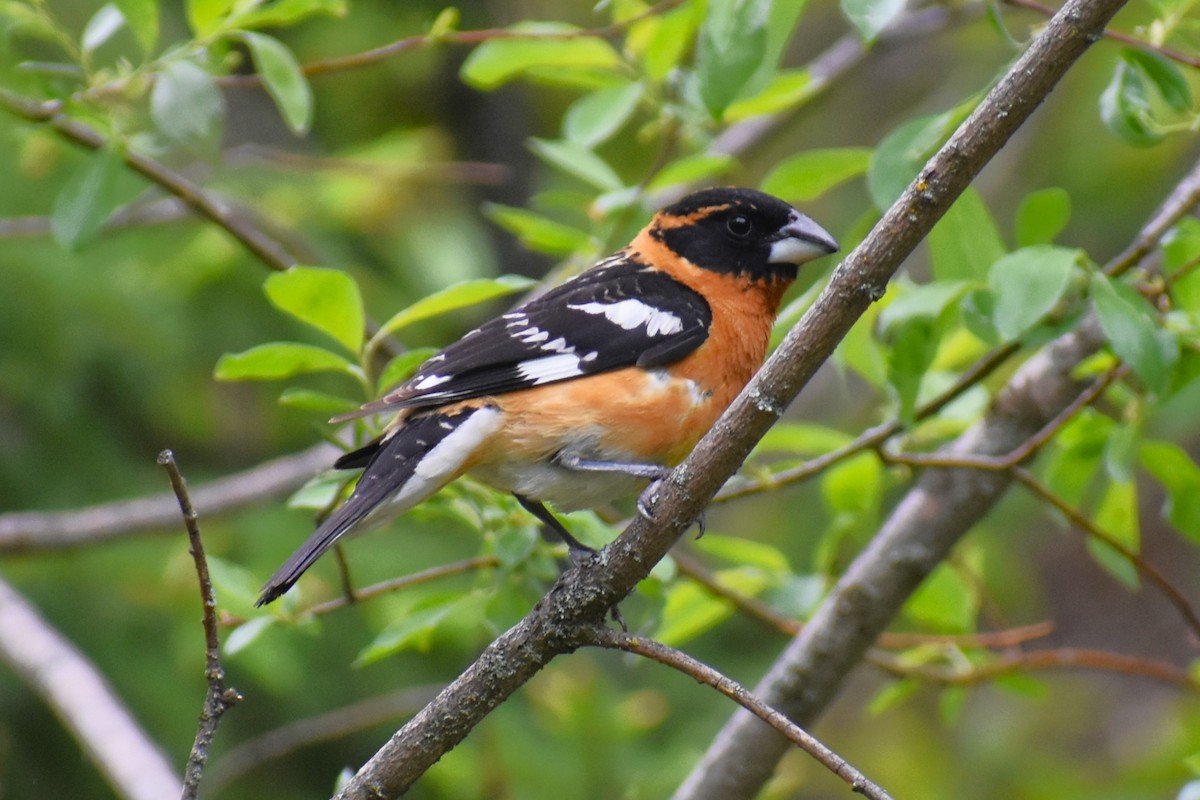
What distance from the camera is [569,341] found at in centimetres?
307

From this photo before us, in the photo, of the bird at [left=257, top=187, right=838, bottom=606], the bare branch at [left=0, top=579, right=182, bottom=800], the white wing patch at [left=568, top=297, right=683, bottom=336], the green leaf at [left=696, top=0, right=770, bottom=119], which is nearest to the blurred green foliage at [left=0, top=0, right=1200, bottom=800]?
the green leaf at [left=696, top=0, right=770, bottom=119]

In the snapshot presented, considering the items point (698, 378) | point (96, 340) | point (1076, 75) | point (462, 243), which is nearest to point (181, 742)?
point (96, 340)

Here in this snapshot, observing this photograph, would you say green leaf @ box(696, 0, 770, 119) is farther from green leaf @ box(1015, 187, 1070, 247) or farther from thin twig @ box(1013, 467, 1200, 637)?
thin twig @ box(1013, 467, 1200, 637)

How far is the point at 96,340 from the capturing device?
5.18 metres

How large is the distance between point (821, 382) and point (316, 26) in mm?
3200

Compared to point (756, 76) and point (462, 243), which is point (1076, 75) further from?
point (756, 76)

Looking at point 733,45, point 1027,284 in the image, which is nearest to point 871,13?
point 733,45

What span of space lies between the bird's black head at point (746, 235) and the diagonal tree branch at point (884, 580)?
65 centimetres

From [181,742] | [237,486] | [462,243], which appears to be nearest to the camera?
[237,486]

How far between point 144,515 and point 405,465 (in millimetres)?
1852

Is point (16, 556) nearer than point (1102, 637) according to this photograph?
Yes

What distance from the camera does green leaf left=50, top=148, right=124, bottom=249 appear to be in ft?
9.36

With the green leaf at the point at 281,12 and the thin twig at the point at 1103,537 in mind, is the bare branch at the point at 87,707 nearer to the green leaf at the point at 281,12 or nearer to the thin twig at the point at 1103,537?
the green leaf at the point at 281,12

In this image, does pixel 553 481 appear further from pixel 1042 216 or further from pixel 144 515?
pixel 144 515
